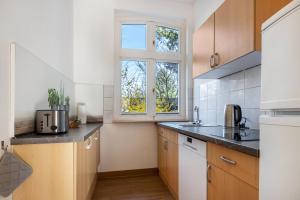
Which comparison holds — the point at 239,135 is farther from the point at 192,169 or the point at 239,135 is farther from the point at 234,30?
the point at 234,30

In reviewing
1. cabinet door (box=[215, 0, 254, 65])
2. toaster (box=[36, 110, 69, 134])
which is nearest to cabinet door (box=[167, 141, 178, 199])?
cabinet door (box=[215, 0, 254, 65])

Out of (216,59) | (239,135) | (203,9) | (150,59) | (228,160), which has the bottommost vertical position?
(228,160)

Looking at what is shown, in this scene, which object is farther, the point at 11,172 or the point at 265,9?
the point at 265,9

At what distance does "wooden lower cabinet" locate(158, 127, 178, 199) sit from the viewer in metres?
2.15

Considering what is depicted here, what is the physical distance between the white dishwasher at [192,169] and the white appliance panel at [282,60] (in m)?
0.78

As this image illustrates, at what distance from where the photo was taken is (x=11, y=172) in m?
1.13

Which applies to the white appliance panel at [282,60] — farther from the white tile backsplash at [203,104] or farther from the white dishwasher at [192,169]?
the white tile backsplash at [203,104]

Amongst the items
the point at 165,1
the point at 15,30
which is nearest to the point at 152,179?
the point at 15,30

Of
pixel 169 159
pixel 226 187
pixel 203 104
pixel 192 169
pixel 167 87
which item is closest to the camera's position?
pixel 226 187

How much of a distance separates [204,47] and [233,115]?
0.79 metres

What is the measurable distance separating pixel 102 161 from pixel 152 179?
0.81 m

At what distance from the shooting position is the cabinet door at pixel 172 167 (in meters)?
2.14

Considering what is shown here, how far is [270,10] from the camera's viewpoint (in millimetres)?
1328

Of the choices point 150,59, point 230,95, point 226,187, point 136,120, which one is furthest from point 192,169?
point 150,59
